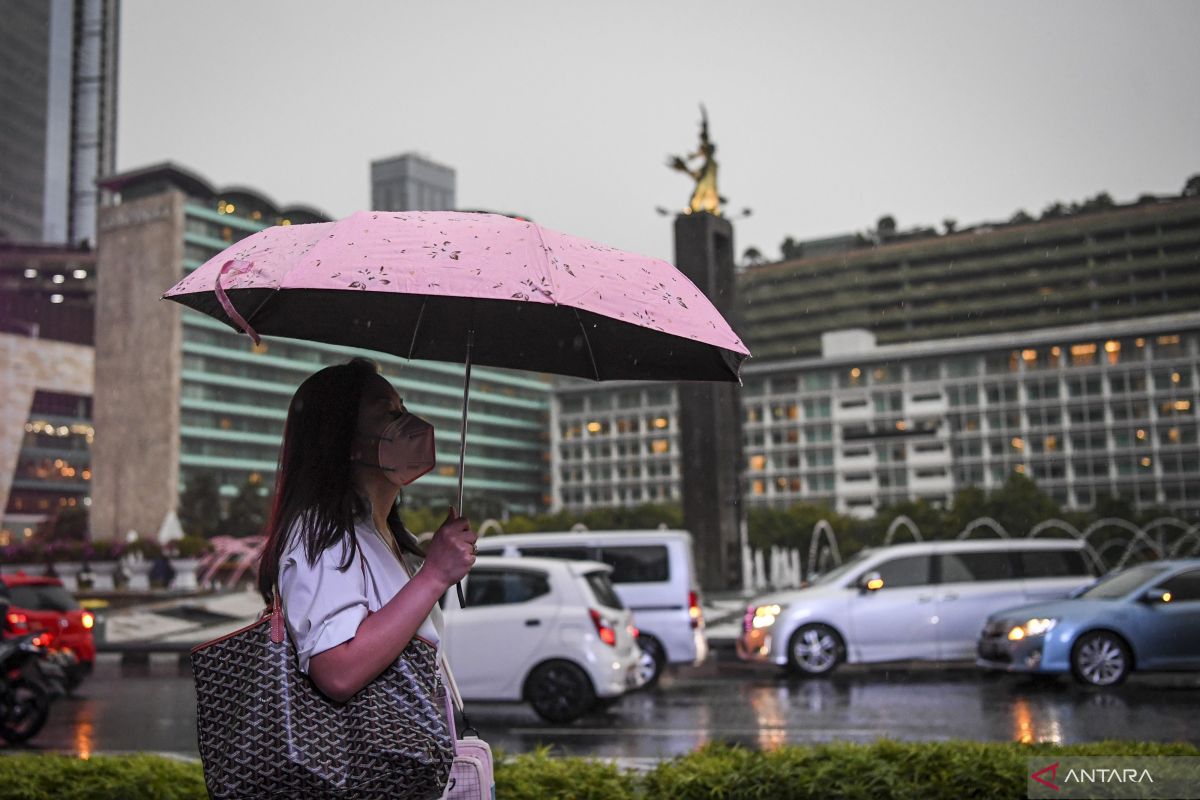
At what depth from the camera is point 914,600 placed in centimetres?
1464

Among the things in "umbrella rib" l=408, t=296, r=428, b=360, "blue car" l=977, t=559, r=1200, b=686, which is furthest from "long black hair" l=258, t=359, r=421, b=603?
"blue car" l=977, t=559, r=1200, b=686

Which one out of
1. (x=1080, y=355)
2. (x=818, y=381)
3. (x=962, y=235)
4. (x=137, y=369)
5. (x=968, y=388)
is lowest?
(x=968, y=388)

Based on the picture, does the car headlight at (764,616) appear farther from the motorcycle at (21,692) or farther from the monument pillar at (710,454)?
the monument pillar at (710,454)

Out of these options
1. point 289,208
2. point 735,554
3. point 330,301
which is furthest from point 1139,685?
point 289,208

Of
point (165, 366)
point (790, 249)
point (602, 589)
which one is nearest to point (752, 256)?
point (790, 249)

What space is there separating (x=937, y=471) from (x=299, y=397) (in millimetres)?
109088

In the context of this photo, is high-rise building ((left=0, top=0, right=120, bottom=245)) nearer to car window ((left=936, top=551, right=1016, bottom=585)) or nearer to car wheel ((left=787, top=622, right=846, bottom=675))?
car wheel ((left=787, top=622, right=846, bottom=675))

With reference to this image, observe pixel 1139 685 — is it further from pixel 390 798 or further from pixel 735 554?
pixel 735 554

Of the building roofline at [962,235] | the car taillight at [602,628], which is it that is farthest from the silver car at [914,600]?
the building roofline at [962,235]

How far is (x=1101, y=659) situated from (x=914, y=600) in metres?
2.65

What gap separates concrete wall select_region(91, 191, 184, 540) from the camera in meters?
99.3

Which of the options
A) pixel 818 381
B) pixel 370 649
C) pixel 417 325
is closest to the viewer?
pixel 370 649

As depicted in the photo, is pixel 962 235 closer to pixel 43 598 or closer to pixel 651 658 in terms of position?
pixel 651 658

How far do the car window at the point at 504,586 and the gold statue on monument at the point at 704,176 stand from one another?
20.6 meters
